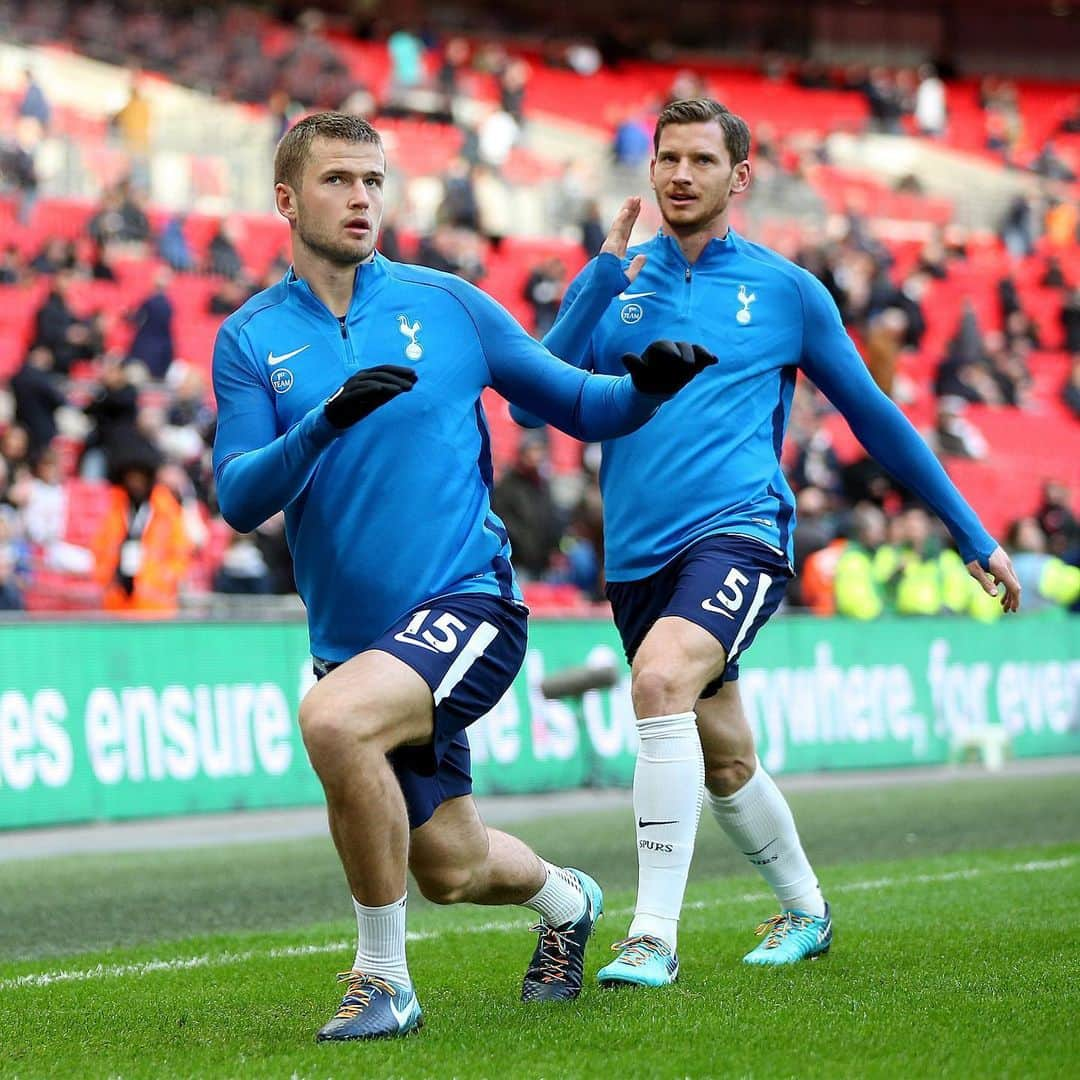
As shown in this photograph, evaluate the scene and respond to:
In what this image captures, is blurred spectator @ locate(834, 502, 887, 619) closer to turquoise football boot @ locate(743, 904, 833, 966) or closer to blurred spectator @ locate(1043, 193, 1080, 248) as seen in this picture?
turquoise football boot @ locate(743, 904, 833, 966)

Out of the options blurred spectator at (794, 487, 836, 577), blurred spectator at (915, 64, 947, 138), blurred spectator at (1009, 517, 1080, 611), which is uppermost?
blurred spectator at (915, 64, 947, 138)

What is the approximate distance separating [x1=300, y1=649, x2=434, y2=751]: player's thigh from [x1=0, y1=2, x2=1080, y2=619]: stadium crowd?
9085mm

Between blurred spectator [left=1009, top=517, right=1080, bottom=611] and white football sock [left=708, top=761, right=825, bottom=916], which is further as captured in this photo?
blurred spectator [left=1009, top=517, right=1080, bottom=611]

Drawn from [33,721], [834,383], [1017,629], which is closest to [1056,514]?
[1017,629]

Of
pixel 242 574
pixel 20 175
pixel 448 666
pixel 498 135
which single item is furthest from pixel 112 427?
pixel 498 135

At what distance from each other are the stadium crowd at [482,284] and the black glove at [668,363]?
31.0ft

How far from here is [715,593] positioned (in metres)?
5.91

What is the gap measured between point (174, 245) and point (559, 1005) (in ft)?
61.5

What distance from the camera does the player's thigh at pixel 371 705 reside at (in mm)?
4812

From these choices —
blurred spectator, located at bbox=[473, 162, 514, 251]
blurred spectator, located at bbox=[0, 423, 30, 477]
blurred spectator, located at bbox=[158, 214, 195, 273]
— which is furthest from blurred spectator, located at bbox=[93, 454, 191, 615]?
blurred spectator, located at bbox=[473, 162, 514, 251]

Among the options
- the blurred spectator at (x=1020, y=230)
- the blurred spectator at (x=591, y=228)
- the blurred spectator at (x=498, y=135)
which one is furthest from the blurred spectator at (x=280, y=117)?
the blurred spectator at (x=1020, y=230)

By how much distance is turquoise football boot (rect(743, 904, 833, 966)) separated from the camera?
6.21 metres

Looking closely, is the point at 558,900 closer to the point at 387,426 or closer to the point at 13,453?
the point at 387,426

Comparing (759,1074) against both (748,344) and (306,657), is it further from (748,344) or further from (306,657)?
(306,657)
